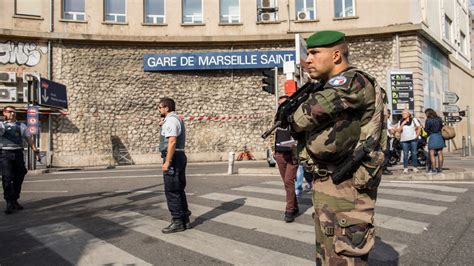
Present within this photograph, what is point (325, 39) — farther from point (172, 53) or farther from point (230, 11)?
point (230, 11)

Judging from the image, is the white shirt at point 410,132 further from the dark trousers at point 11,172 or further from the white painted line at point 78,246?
the dark trousers at point 11,172

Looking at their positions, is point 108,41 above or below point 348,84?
above

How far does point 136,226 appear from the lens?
5.28 metres

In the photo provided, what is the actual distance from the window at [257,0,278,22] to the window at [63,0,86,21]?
10.0m

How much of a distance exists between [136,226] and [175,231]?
0.70m

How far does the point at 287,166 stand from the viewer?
18.1ft

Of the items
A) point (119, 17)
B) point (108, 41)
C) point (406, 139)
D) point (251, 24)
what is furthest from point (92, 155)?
point (406, 139)

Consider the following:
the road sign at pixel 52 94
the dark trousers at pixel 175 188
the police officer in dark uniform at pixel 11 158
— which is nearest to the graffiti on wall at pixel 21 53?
the road sign at pixel 52 94

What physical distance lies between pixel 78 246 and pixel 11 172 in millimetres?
3353

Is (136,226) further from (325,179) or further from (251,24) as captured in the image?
(251,24)

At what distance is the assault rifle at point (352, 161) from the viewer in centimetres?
206

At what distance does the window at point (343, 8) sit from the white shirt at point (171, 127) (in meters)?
18.2

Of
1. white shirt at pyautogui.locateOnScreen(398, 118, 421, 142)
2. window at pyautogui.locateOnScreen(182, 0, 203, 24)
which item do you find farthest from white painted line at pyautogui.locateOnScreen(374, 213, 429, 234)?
window at pyautogui.locateOnScreen(182, 0, 203, 24)

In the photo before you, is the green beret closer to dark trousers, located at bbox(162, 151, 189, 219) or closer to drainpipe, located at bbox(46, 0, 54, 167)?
dark trousers, located at bbox(162, 151, 189, 219)
